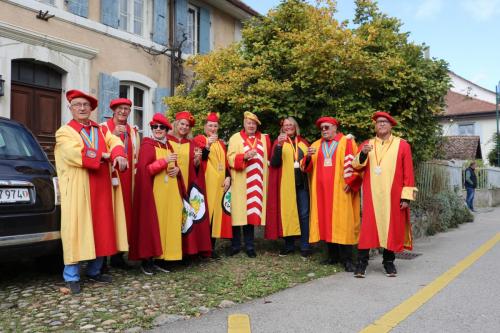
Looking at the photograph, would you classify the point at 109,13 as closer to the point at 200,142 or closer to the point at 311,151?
the point at 200,142

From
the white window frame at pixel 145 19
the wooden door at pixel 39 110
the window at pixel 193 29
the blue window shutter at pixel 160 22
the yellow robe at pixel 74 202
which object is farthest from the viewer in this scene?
the window at pixel 193 29

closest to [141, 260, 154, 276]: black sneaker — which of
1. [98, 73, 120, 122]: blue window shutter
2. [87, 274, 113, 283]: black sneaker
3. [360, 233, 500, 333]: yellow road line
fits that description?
[87, 274, 113, 283]: black sneaker

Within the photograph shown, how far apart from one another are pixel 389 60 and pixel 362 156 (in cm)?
242

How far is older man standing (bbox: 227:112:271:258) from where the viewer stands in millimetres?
6538

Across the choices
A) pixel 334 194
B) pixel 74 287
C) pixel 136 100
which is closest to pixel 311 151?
pixel 334 194

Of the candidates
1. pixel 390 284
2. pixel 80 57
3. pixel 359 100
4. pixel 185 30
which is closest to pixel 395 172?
pixel 390 284

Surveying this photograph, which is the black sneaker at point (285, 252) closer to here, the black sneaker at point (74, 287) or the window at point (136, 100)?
the black sneaker at point (74, 287)

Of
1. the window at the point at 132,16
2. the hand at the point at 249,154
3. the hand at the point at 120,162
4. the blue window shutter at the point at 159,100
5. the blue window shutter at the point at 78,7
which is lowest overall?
the hand at the point at 120,162

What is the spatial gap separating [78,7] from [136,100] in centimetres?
290

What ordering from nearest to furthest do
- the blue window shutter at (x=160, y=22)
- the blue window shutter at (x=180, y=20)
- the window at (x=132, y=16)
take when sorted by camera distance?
the window at (x=132, y=16) → the blue window shutter at (x=160, y=22) → the blue window shutter at (x=180, y=20)

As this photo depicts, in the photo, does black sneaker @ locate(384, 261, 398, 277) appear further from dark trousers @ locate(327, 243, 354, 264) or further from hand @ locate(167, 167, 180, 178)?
hand @ locate(167, 167, 180, 178)

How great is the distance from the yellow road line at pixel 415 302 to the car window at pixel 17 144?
3.67m

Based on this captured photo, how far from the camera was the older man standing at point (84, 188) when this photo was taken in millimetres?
4668

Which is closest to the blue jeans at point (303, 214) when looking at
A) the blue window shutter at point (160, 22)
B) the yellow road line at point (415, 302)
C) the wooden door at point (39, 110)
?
the yellow road line at point (415, 302)
